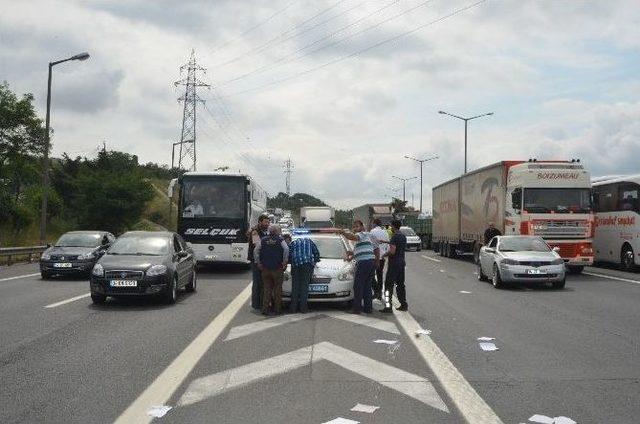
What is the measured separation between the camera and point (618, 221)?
85.9 feet

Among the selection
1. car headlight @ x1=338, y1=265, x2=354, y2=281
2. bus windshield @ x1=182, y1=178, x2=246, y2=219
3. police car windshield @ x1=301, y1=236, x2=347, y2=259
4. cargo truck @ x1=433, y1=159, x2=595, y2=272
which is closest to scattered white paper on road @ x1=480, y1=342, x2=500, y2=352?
car headlight @ x1=338, y1=265, x2=354, y2=281

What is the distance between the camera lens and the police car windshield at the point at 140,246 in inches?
598

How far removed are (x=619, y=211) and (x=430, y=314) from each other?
1596 cm

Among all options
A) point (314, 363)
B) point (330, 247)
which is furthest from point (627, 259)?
point (314, 363)

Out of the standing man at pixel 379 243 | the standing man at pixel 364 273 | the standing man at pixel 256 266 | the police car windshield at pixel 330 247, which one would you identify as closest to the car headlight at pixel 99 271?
the standing man at pixel 256 266

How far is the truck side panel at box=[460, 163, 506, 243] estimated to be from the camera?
25111 millimetres

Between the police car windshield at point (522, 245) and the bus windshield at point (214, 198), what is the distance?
27.8 feet

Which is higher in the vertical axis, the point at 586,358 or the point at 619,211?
the point at 619,211

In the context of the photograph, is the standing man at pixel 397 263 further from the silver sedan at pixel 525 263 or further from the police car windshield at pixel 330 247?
the silver sedan at pixel 525 263

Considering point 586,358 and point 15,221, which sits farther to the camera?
→ point 15,221

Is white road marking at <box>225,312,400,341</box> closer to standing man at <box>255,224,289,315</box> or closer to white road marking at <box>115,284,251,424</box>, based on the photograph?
white road marking at <box>115,284,251,424</box>

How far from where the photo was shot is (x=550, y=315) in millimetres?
12992

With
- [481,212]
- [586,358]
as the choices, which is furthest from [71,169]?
[586,358]

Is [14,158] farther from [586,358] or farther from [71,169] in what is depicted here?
[586,358]
